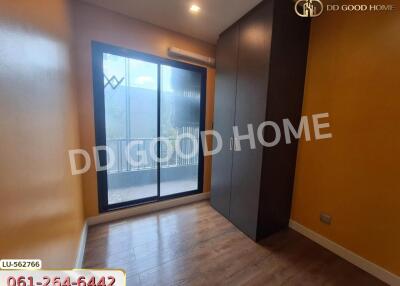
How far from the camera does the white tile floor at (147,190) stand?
2.45m

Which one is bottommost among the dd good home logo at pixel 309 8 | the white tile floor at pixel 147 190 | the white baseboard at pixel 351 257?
the white baseboard at pixel 351 257

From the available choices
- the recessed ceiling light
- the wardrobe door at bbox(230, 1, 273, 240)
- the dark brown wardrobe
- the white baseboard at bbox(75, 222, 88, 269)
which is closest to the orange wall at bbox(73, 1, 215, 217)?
the white baseboard at bbox(75, 222, 88, 269)

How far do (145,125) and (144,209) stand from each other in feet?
4.12

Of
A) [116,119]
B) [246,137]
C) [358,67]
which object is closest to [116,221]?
[116,119]

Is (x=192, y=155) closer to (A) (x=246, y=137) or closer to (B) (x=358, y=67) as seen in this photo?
(A) (x=246, y=137)

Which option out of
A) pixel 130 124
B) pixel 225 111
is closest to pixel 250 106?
pixel 225 111

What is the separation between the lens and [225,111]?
244 cm

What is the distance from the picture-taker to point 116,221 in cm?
231

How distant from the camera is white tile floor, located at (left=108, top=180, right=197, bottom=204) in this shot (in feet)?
8.04

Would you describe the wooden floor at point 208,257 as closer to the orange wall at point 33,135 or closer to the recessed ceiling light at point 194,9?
the orange wall at point 33,135

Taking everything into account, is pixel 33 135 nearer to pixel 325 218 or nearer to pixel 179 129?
pixel 179 129

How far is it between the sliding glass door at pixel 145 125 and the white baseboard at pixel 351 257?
164cm

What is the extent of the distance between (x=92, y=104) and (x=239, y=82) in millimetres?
1847

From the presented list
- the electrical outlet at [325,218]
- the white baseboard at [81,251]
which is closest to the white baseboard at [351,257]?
the electrical outlet at [325,218]
